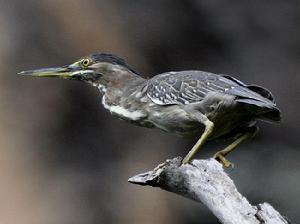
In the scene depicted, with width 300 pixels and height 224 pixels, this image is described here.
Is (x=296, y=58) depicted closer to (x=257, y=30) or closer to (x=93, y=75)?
(x=257, y=30)

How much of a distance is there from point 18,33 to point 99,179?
939mm

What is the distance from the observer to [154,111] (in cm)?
327

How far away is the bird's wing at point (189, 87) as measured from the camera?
314 centimetres

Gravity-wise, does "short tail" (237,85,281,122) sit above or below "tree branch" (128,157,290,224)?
above

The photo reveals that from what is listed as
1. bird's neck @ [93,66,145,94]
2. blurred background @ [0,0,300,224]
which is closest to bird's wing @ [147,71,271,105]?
bird's neck @ [93,66,145,94]

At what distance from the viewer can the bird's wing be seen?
3.14 m

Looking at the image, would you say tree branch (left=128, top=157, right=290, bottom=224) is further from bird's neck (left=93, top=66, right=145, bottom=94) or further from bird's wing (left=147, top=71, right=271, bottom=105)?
bird's neck (left=93, top=66, right=145, bottom=94)

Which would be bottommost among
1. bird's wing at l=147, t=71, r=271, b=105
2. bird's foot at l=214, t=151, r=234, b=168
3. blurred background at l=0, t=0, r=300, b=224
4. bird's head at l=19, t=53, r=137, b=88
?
blurred background at l=0, t=0, r=300, b=224

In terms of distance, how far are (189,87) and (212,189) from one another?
476 mm

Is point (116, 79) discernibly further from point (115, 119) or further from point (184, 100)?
point (115, 119)

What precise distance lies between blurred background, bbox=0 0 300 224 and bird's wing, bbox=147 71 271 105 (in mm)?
2079

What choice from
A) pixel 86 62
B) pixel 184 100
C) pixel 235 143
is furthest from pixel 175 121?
pixel 86 62

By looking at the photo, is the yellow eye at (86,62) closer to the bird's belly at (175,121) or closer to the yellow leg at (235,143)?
the bird's belly at (175,121)

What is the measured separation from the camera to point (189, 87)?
10.6 ft
